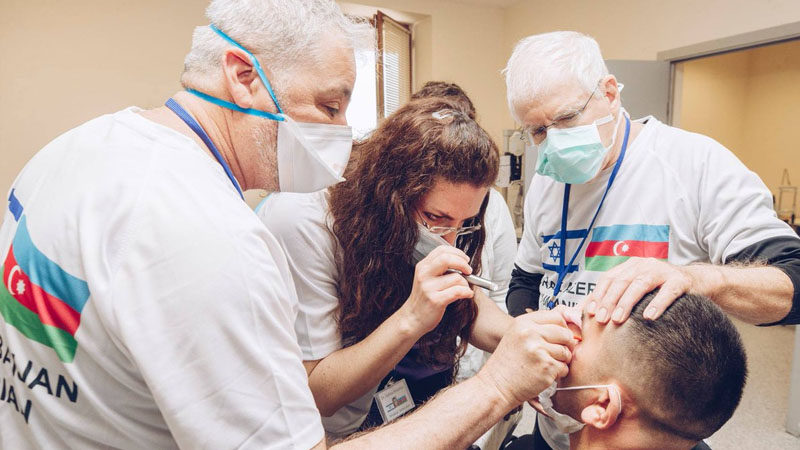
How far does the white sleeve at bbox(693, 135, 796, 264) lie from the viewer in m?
1.17

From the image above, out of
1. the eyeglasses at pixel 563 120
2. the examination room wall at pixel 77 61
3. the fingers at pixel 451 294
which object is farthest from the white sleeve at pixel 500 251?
the examination room wall at pixel 77 61

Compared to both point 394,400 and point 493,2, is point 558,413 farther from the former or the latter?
point 493,2

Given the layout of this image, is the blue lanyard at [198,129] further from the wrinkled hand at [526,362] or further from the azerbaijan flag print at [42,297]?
the wrinkled hand at [526,362]

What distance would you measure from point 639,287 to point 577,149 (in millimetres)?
504

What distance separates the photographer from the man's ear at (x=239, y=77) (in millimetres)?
879

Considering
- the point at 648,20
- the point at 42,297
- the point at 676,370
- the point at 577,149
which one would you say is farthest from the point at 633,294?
the point at 648,20

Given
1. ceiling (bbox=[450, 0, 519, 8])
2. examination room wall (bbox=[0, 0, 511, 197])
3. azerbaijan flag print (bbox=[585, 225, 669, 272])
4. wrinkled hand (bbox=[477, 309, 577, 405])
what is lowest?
wrinkled hand (bbox=[477, 309, 577, 405])

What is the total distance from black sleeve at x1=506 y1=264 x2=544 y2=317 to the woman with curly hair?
0.21m

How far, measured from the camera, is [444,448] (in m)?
0.80

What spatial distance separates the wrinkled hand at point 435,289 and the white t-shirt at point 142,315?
0.41 m

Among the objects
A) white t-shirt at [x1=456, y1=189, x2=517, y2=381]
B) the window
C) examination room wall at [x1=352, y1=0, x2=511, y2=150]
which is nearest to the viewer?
white t-shirt at [x1=456, y1=189, x2=517, y2=381]

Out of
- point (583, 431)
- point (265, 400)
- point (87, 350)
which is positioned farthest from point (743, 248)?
point (87, 350)

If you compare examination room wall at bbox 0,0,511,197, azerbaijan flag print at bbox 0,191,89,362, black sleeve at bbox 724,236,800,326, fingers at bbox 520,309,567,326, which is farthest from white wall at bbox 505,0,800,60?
azerbaijan flag print at bbox 0,191,89,362

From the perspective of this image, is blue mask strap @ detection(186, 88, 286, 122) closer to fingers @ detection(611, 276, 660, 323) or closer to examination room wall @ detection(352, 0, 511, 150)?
fingers @ detection(611, 276, 660, 323)
